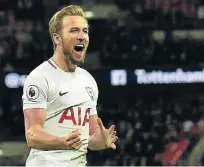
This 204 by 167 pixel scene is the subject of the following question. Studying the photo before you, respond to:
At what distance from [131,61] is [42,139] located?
7383 mm

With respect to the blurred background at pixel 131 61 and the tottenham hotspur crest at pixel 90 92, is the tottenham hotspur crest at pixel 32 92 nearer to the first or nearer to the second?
the tottenham hotspur crest at pixel 90 92

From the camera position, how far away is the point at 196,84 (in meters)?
9.97

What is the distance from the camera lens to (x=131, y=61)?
987 cm

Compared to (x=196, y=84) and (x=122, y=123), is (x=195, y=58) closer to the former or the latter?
(x=196, y=84)

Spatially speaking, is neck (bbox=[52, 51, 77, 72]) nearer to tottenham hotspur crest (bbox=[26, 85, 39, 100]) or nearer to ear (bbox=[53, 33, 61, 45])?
ear (bbox=[53, 33, 61, 45])

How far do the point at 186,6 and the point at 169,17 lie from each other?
0.48 meters

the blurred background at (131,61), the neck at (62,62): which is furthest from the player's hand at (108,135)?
the blurred background at (131,61)

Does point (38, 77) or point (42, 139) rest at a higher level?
point (38, 77)

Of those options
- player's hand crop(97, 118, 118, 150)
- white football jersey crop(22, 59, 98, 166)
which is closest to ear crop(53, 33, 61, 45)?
white football jersey crop(22, 59, 98, 166)

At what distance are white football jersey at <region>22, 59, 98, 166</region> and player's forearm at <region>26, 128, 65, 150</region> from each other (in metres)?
0.13

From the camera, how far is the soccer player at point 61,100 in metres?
2.62

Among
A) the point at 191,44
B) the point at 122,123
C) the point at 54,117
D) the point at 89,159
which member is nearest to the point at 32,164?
the point at 54,117

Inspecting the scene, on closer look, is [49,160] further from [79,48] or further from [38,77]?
[79,48]

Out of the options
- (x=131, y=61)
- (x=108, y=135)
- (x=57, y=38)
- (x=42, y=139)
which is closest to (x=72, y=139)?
(x=42, y=139)
